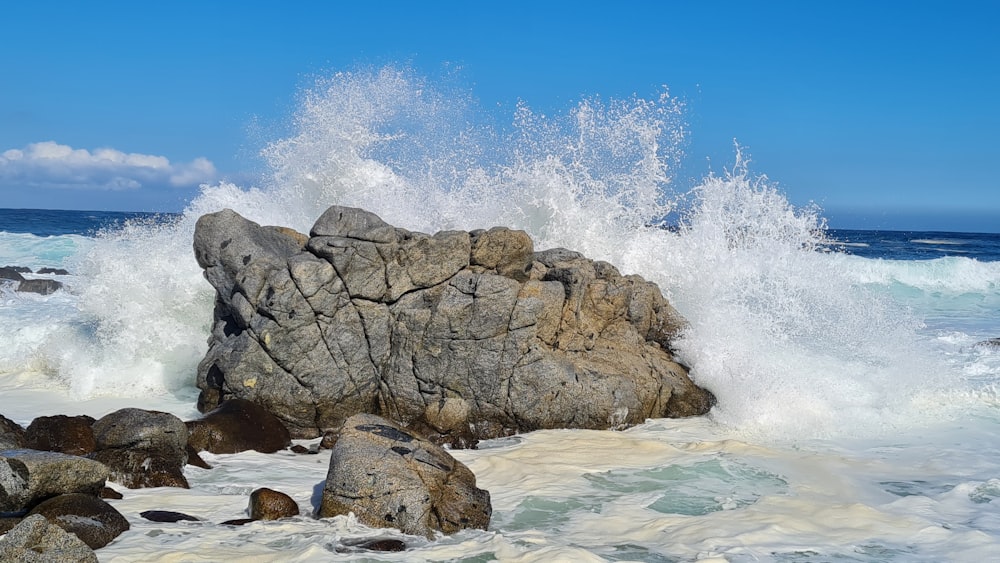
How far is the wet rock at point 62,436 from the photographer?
25.1 ft

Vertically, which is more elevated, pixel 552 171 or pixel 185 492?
pixel 552 171

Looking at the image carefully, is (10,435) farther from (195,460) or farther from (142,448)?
(195,460)

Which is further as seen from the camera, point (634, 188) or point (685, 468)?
point (634, 188)

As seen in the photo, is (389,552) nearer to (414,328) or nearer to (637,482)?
(637,482)

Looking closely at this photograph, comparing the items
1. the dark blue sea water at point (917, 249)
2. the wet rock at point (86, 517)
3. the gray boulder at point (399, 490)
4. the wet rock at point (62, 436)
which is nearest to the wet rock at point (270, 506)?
the gray boulder at point (399, 490)

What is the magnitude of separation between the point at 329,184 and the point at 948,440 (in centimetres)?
1055

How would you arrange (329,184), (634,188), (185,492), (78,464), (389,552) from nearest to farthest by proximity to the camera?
1. (389,552)
2. (78,464)
3. (185,492)
4. (634,188)
5. (329,184)

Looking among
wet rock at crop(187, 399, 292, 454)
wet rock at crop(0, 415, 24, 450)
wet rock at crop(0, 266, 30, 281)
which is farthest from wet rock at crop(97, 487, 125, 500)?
wet rock at crop(0, 266, 30, 281)

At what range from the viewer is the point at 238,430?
28.2 ft

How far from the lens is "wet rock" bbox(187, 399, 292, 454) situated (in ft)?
27.5

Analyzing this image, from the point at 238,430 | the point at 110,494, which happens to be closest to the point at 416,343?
the point at 238,430

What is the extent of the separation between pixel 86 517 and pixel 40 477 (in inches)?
19.6

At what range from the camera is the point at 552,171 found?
1407cm

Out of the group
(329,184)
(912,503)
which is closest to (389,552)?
(912,503)
